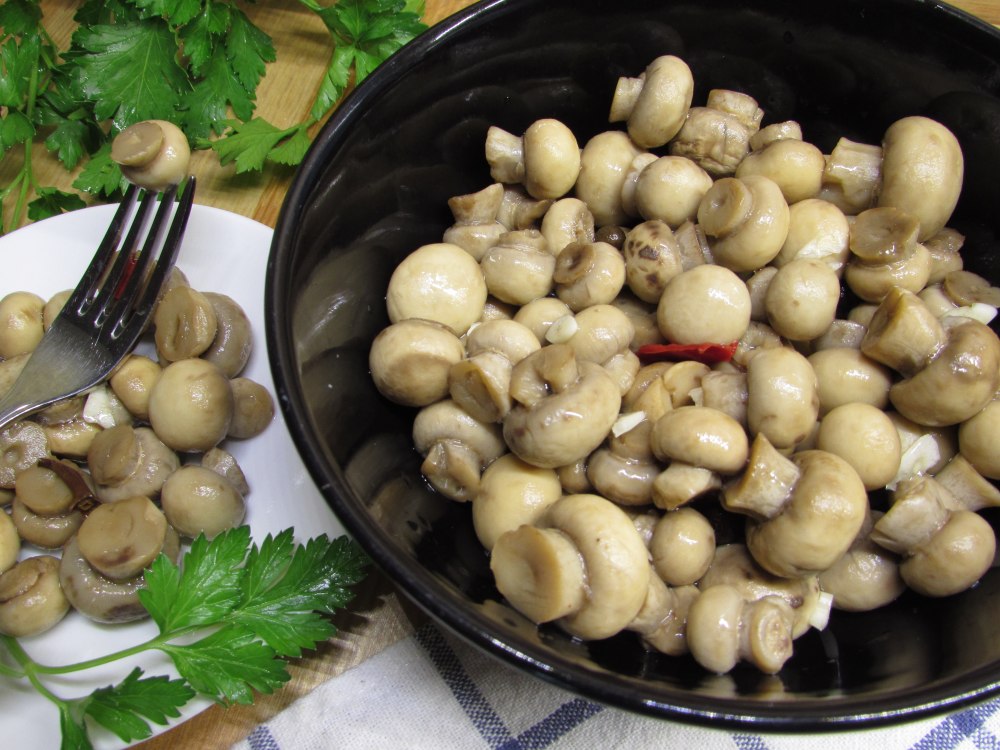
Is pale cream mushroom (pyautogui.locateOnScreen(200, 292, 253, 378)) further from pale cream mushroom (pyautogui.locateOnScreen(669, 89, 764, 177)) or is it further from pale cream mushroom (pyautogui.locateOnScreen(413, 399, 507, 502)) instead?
pale cream mushroom (pyautogui.locateOnScreen(669, 89, 764, 177))

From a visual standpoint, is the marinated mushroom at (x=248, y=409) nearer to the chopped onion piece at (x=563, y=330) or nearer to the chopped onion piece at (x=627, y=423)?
the chopped onion piece at (x=563, y=330)

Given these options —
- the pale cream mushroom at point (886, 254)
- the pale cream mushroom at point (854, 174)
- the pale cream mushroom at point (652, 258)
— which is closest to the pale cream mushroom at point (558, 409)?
the pale cream mushroom at point (652, 258)

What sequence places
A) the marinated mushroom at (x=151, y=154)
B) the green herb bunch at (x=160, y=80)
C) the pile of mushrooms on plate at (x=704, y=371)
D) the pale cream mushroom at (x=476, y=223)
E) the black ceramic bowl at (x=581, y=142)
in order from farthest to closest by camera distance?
1. the green herb bunch at (x=160, y=80)
2. the marinated mushroom at (x=151, y=154)
3. the pale cream mushroom at (x=476, y=223)
4. the pile of mushrooms on plate at (x=704, y=371)
5. the black ceramic bowl at (x=581, y=142)

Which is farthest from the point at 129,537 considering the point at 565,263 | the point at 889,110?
the point at 889,110

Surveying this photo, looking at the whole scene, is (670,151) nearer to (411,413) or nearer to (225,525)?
(411,413)

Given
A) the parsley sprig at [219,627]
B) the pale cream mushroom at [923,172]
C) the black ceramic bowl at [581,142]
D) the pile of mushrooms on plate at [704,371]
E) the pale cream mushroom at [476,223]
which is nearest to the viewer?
the black ceramic bowl at [581,142]

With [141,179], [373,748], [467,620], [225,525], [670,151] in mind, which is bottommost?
[373,748]
